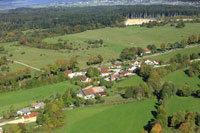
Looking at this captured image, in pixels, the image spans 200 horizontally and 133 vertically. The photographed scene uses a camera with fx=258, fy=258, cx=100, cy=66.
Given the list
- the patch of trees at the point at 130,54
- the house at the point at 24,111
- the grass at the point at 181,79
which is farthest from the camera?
the patch of trees at the point at 130,54

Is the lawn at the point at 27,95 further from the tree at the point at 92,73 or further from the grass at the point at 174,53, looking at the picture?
the grass at the point at 174,53

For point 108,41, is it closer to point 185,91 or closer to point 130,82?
point 130,82

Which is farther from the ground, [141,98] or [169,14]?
[169,14]

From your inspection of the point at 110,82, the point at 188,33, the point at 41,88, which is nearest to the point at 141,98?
the point at 110,82

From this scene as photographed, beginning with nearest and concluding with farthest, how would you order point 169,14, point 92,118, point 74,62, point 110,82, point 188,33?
point 92,118 → point 110,82 → point 74,62 → point 188,33 → point 169,14

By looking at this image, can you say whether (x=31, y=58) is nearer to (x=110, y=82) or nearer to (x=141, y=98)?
(x=110, y=82)

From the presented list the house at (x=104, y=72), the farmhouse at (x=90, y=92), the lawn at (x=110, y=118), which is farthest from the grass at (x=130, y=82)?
the lawn at (x=110, y=118)

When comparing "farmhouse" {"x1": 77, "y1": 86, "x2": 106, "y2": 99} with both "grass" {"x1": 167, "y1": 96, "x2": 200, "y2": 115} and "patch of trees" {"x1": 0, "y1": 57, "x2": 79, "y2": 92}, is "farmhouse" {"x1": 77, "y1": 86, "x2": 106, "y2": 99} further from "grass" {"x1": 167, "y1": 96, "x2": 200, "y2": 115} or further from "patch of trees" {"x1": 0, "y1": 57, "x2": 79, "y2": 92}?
"grass" {"x1": 167, "y1": 96, "x2": 200, "y2": 115}
